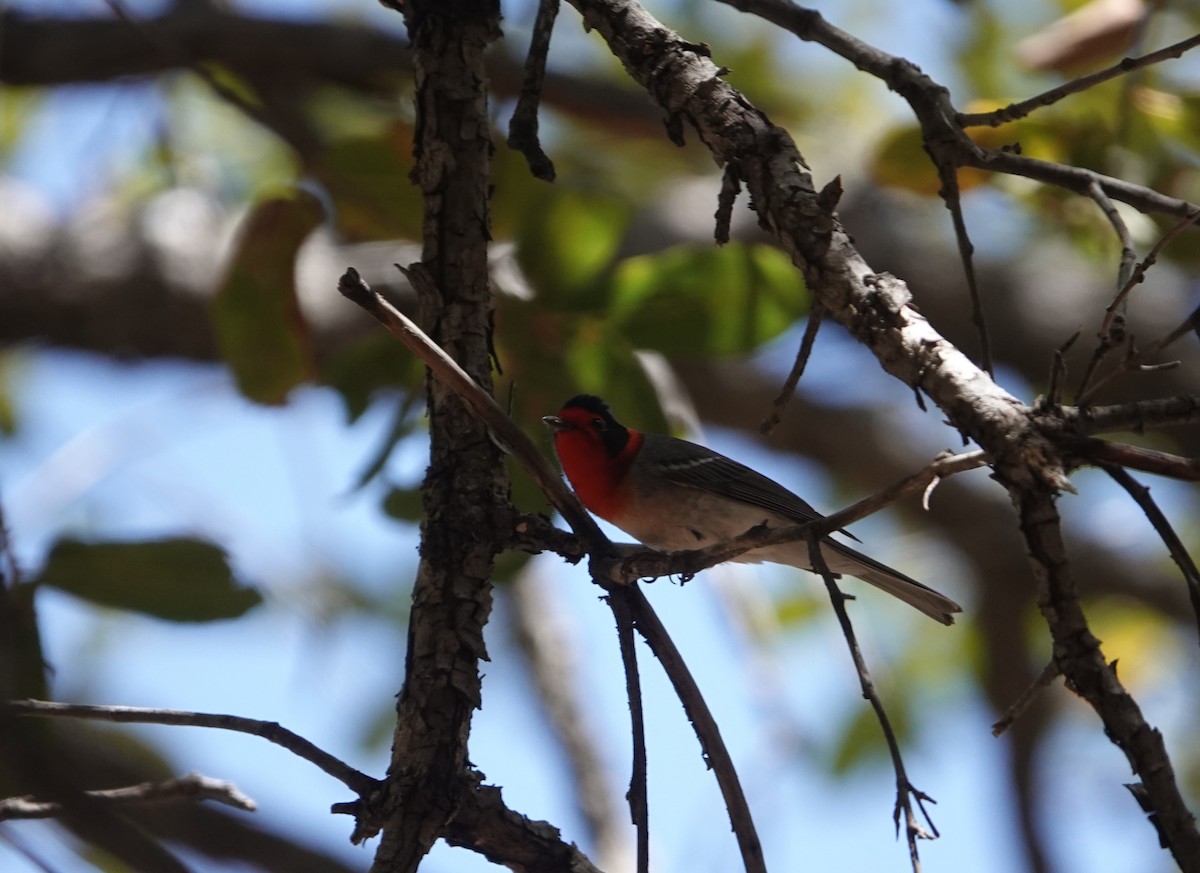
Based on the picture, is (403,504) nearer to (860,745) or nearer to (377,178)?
(377,178)

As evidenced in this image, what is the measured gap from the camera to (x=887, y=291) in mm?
1601

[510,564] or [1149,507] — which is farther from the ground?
[510,564]

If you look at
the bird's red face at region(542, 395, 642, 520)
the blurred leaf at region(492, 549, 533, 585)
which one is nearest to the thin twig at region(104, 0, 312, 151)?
the blurred leaf at region(492, 549, 533, 585)

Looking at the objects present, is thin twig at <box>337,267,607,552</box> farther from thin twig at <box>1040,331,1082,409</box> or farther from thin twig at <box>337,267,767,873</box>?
thin twig at <box>1040,331,1082,409</box>

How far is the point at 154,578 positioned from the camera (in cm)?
249

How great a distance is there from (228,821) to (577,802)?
255 cm

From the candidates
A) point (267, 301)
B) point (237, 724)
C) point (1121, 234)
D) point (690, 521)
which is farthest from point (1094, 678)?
point (690, 521)

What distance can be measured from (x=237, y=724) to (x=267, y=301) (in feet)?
5.52

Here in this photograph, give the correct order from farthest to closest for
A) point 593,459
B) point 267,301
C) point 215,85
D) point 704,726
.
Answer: point 593,459 → point 267,301 → point 215,85 → point 704,726

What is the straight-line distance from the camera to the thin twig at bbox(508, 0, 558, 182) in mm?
2006

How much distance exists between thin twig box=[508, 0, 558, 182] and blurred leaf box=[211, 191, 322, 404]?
1.24 m

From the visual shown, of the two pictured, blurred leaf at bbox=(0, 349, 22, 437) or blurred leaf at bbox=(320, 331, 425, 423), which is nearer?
blurred leaf at bbox=(320, 331, 425, 423)

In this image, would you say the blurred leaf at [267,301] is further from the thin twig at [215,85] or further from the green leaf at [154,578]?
the green leaf at [154,578]

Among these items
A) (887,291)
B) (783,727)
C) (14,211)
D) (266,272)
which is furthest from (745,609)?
(14,211)
